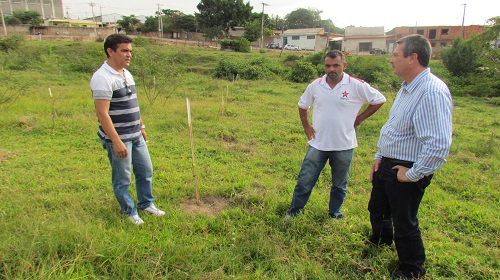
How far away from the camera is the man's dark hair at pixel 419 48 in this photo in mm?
1959

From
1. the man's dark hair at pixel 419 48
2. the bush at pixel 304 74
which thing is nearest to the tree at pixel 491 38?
the bush at pixel 304 74

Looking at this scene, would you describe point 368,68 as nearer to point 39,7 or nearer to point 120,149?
point 120,149

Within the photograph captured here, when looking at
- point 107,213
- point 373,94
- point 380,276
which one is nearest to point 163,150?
point 107,213

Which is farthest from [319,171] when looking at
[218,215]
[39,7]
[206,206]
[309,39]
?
[39,7]

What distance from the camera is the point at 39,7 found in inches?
2618

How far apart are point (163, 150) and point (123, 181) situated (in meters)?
2.56

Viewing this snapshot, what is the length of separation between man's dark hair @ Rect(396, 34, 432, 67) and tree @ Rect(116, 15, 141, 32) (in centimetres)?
5660

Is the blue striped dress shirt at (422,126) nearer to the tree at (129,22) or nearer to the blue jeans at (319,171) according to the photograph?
the blue jeans at (319,171)

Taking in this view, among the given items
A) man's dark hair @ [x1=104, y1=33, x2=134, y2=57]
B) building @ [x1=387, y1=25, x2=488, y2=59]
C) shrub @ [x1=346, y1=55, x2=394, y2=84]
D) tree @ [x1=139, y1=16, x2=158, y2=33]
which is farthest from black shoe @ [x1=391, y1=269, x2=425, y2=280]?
tree @ [x1=139, y1=16, x2=158, y2=33]

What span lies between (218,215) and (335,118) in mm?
1433

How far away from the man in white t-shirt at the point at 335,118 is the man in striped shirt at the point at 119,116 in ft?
5.02

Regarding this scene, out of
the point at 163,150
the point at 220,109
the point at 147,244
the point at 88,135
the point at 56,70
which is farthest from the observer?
the point at 56,70

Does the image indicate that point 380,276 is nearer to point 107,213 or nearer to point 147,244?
point 147,244

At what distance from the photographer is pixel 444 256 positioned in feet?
8.15
